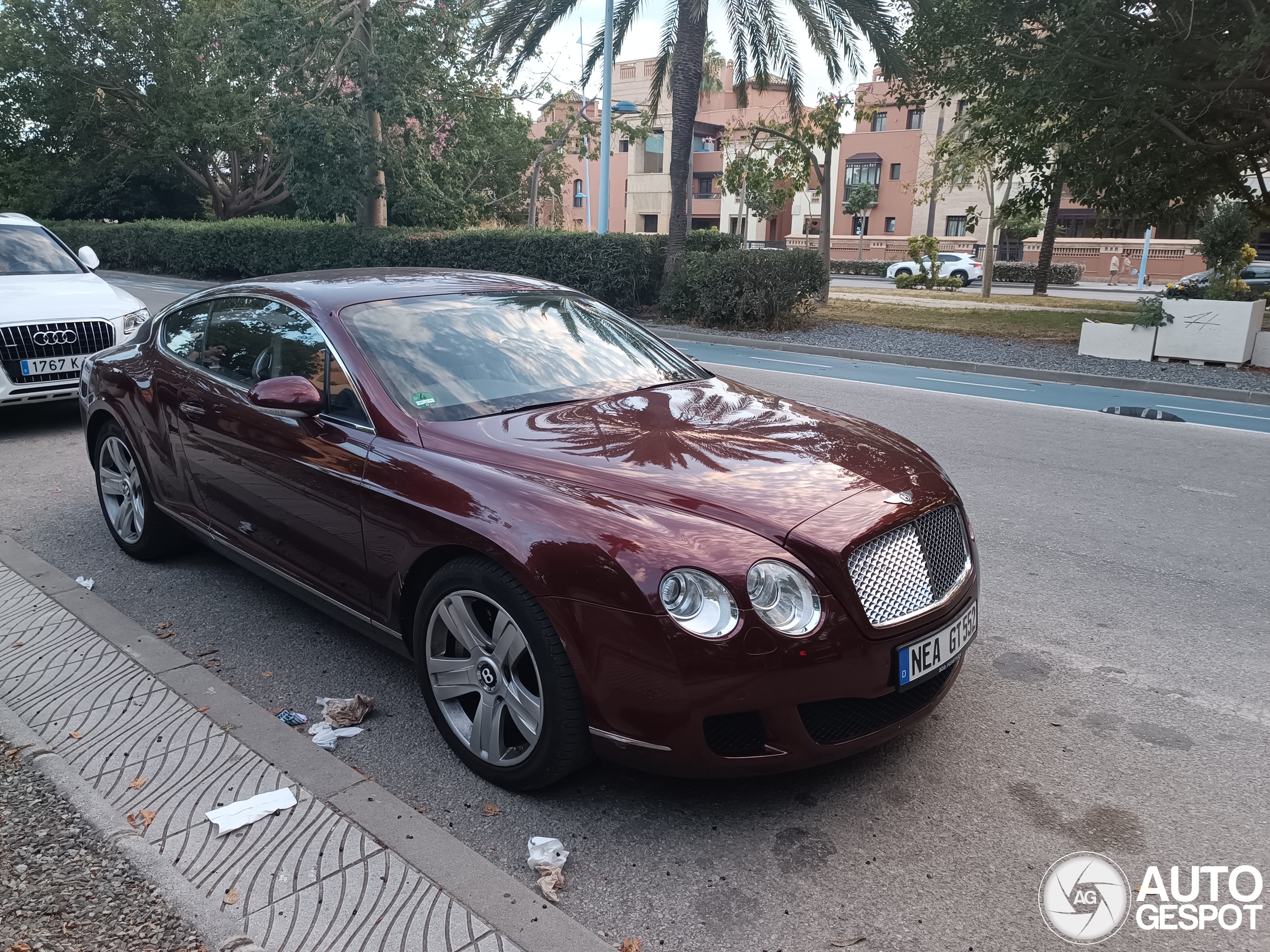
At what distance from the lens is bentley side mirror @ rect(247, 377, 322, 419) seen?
370 centimetres

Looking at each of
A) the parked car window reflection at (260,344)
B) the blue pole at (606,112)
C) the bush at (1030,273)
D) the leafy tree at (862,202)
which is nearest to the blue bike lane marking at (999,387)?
the blue pole at (606,112)

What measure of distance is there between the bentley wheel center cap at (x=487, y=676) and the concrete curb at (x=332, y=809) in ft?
1.39

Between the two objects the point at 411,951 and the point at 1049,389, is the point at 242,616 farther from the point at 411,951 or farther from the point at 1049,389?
the point at 1049,389

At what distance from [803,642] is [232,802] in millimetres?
1782

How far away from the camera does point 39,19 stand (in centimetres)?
3444

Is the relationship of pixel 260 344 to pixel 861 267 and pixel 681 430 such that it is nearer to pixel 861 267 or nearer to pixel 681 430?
pixel 681 430

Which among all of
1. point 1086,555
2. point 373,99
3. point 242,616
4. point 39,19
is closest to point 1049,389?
point 1086,555

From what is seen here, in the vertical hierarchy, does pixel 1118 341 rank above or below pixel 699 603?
below

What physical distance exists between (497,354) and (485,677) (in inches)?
56.7

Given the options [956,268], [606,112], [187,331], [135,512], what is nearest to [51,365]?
[135,512]

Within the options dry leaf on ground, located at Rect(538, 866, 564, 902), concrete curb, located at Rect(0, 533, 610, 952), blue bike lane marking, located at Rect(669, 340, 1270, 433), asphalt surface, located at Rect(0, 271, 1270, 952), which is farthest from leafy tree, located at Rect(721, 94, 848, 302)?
dry leaf on ground, located at Rect(538, 866, 564, 902)

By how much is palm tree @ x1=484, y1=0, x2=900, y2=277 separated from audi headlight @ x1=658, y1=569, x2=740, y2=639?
57.0ft

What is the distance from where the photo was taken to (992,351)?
53.6ft

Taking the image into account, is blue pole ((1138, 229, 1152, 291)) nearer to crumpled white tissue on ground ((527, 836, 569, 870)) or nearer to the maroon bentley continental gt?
the maroon bentley continental gt
